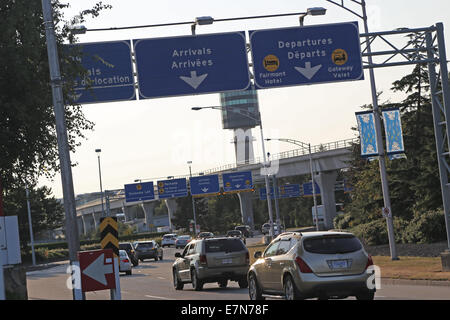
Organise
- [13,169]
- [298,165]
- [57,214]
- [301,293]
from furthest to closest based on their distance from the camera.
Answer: [57,214] < [298,165] < [13,169] < [301,293]

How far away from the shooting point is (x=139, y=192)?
93.3m

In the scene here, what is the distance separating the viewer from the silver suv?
26828mm

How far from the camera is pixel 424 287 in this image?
906 inches

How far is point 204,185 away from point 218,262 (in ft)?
214

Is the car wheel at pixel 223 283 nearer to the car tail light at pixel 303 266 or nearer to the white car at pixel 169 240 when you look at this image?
the car tail light at pixel 303 266

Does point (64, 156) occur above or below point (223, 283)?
above

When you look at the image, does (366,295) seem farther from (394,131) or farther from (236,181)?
(236,181)

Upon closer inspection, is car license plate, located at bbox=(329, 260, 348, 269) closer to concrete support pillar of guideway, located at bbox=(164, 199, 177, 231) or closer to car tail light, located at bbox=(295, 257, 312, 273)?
car tail light, located at bbox=(295, 257, 312, 273)

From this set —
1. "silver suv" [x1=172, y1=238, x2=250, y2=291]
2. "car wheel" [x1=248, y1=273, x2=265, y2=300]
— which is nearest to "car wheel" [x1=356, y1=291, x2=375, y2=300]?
"car wheel" [x1=248, y1=273, x2=265, y2=300]

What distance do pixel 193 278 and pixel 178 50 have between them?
7.39 metres

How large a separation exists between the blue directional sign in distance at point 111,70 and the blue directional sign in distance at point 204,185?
207 feet

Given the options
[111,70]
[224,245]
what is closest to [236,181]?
[111,70]

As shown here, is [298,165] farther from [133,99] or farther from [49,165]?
[49,165]
